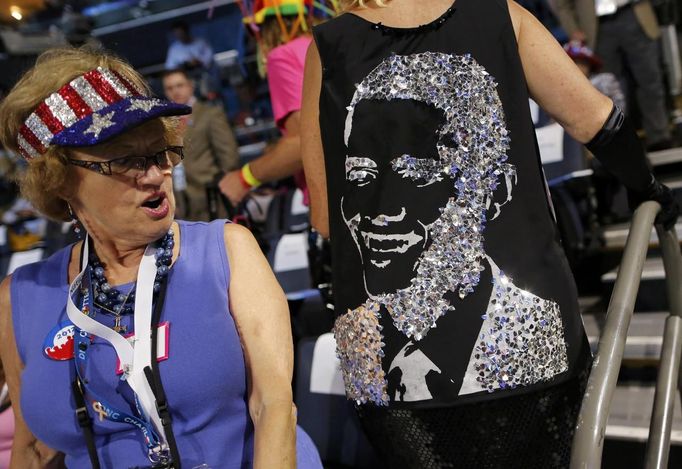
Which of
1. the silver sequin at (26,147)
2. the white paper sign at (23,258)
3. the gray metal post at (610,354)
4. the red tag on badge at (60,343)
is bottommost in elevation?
the white paper sign at (23,258)

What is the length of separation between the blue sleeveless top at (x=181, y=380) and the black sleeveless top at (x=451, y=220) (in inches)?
A: 9.9

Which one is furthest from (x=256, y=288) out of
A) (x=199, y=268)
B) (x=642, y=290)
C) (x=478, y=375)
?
(x=642, y=290)

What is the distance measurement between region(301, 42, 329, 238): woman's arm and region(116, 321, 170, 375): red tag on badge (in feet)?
1.28

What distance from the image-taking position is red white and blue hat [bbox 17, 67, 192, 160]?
1365 mm

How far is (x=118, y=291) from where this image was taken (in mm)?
1465

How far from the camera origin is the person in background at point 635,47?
475cm

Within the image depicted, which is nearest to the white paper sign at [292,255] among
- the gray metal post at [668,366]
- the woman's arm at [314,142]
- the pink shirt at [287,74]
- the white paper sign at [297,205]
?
the white paper sign at [297,205]

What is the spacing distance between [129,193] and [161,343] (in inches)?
10.8

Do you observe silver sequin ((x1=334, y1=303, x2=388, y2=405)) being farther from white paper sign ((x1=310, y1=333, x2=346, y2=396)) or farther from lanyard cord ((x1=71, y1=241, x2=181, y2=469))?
white paper sign ((x1=310, y1=333, x2=346, y2=396))

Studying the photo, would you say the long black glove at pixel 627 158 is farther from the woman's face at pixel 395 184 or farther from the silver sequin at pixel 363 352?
the silver sequin at pixel 363 352

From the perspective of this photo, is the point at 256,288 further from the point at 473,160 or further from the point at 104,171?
the point at 473,160

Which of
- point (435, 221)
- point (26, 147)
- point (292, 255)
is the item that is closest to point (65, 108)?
point (26, 147)

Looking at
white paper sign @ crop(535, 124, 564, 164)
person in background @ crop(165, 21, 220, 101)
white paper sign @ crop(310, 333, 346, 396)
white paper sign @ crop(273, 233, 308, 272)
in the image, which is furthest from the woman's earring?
person in background @ crop(165, 21, 220, 101)

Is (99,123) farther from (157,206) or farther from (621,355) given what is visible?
(621,355)
